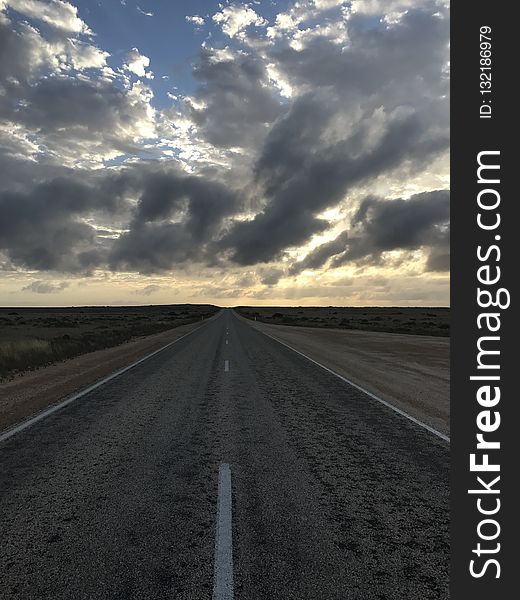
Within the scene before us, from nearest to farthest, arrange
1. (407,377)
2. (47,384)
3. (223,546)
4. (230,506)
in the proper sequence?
(223,546), (230,506), (47,384), (407,377)

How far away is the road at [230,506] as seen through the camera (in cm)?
274

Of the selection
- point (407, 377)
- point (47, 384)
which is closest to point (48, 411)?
point (47, 384)

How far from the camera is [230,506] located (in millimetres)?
3824

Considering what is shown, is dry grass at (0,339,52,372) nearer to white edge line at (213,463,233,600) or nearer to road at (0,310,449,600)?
road at (0,310,449,600)

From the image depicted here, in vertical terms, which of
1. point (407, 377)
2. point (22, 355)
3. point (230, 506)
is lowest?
point (407, 377)

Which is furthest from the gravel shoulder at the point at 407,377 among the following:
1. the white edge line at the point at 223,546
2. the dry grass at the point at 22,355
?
the dry grass at the point at 22,355

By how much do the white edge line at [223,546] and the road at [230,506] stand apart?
49 mm

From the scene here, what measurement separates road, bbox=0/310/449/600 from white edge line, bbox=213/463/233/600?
5 cm

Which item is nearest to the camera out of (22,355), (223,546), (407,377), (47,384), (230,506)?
(223,546)

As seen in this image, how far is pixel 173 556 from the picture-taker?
3.02 m

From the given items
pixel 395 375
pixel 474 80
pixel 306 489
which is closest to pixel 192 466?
pixel 306 489

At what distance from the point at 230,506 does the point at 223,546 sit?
703mm

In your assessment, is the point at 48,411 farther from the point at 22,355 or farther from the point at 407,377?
the point at 22,355

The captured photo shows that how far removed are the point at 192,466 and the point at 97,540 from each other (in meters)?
1.79
